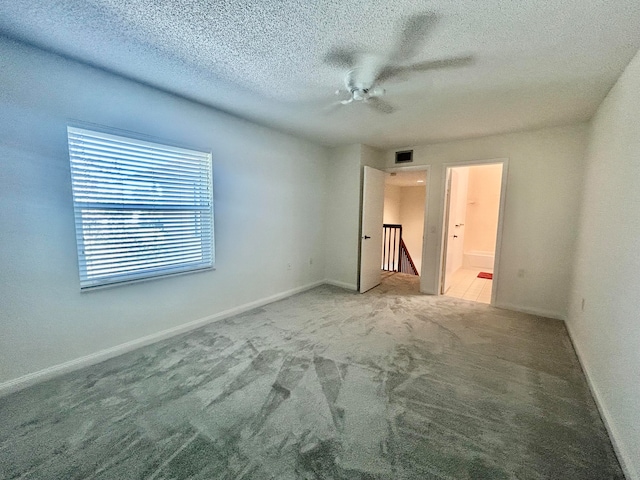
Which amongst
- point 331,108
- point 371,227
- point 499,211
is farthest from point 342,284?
point 331,108

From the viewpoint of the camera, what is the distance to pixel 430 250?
13.7 feet

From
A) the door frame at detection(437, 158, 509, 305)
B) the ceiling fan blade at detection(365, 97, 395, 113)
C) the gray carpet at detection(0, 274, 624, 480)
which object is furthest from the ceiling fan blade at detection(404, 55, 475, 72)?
the gray carpet at detection(0, 274, 624, 480)

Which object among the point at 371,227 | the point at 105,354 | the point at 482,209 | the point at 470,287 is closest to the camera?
the point at 105,354

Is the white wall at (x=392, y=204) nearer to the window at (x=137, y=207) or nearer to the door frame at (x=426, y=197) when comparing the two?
the door frame at (x=426, y=197)

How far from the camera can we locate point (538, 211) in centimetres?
333

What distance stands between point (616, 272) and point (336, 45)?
95.6 inches

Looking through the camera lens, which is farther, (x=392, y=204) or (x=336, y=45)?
Result: (x=392, y=204)

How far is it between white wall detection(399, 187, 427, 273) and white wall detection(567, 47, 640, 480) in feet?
21.4

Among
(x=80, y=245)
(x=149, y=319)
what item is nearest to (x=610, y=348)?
(x=149, y=319)

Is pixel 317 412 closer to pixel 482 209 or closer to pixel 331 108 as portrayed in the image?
pixel 331 108

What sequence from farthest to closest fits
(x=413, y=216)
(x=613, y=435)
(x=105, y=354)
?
(x=413, y=216), (x=105, y=354), (x=613, y=435)

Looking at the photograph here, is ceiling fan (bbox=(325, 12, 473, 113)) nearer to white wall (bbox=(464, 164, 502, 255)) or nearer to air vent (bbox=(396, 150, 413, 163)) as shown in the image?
air vent (bbox=(396, 150, 413, 163))

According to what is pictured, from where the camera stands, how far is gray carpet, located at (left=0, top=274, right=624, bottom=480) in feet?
4.36

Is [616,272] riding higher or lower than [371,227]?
lower
